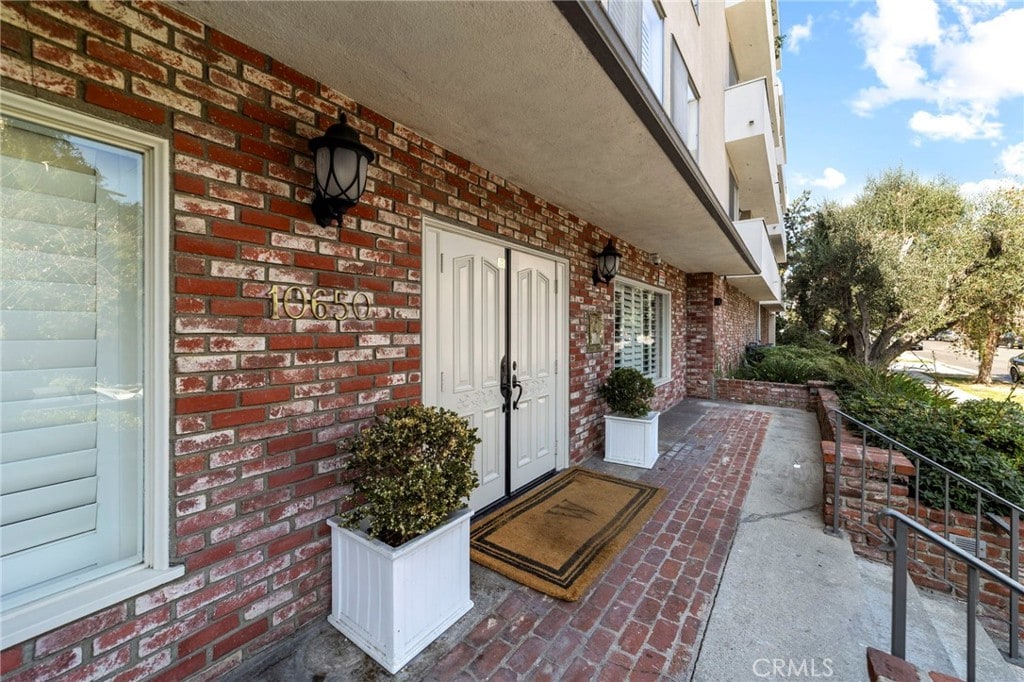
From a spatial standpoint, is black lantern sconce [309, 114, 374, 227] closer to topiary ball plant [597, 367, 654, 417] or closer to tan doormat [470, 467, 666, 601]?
tan doormat [470, 467, 666, 601]

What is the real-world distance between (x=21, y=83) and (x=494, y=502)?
11.6 ft

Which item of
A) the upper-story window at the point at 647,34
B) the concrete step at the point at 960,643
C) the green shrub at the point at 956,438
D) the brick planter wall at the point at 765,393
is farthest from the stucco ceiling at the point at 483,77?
the brick planter wall at the point at 765,393

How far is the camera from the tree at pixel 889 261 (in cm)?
1055

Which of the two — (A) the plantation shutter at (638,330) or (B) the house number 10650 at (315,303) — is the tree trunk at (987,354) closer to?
(A) the plantation shutter at (638,330)

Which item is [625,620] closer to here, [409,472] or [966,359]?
[409,472]

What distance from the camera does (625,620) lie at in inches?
87.6

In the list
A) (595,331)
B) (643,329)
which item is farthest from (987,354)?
(595,331)

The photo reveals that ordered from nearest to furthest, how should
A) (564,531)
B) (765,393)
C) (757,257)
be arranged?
(564,531) < (757,257) < (765,393)

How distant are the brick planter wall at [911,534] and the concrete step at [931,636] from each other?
0.86ft

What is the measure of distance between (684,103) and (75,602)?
589 cm

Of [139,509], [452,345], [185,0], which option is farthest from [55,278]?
[452,345]

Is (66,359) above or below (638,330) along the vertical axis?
below

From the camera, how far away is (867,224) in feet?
36.0

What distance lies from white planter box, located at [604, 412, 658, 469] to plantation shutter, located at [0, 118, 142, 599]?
4.17 metres
